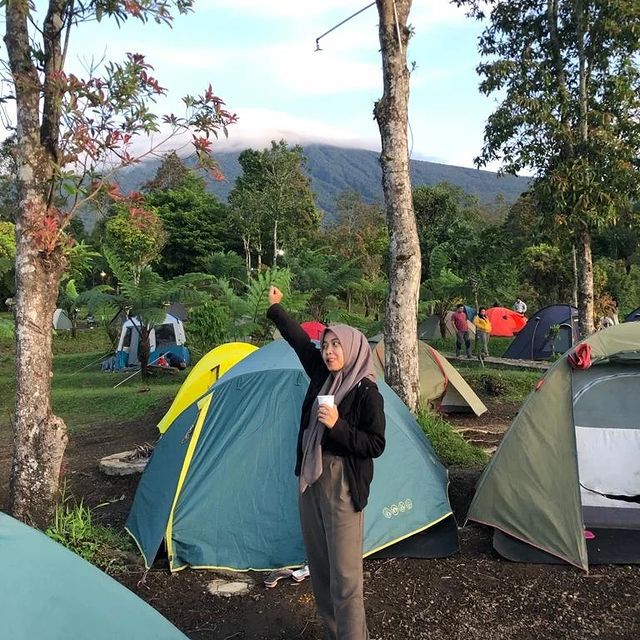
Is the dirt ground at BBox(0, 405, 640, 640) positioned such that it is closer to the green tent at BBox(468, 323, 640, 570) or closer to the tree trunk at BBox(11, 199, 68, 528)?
the green tent at BBox(468, 323, 640, 570)

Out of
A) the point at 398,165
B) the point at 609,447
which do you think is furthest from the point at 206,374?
the point at 609,447

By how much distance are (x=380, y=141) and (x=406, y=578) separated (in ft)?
14.3

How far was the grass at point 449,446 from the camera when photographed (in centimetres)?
650

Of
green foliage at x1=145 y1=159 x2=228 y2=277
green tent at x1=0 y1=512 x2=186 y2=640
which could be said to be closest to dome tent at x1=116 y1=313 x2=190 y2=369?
green tent at x1=0 y1=512 x2=186 y2=640

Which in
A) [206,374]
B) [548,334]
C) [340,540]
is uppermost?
[206,374]

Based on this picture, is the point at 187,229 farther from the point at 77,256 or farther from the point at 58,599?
the point at 58,599

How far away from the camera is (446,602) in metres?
3.91

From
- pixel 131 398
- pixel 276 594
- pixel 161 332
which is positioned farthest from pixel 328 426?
pixel 161 332

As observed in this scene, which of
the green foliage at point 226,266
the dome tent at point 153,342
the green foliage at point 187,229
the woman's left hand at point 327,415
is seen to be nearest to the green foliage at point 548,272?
the green foliage at point 226,266

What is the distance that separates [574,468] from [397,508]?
1.22m

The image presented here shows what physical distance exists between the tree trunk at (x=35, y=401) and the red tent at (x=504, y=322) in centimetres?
1789

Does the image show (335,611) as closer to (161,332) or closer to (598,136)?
(598,136)

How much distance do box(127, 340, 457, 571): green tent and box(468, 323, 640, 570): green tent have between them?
0.44 metres

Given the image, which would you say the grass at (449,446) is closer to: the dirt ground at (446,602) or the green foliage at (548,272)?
the dirt ground at (446,602)
